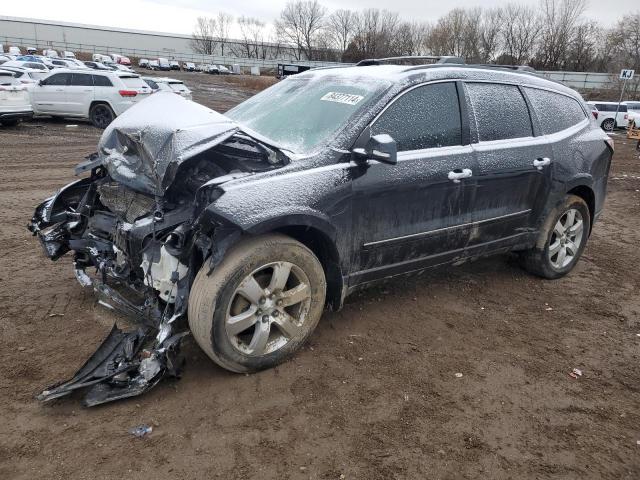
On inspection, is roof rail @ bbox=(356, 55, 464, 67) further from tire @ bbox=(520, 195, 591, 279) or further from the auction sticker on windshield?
tire @ bbox=(520, 195, 591, 279)

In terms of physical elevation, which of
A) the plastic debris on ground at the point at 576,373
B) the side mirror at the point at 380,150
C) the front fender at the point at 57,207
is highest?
the side mirror at the point at 380,150

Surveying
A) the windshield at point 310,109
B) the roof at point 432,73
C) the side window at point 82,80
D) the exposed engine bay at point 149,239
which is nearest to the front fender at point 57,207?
the exposed engine bay at point 149,239

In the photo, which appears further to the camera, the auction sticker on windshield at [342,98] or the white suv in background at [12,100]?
the white suv in background at [12,100]

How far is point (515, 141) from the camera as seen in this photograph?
4211 millimetres

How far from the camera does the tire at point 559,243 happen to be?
471cm

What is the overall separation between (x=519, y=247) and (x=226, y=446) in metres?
3.18

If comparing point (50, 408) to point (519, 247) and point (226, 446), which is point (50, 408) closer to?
point (226, 446)

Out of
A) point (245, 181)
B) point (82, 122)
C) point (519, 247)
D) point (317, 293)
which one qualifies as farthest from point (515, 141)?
point (82, 122)

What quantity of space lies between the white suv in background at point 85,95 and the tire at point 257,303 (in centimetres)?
1376

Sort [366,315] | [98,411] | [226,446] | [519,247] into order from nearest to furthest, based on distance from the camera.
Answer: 1. [226,446]
2. [98,411]
3. [366,315]
4. [519,247]

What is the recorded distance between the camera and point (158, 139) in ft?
10.3

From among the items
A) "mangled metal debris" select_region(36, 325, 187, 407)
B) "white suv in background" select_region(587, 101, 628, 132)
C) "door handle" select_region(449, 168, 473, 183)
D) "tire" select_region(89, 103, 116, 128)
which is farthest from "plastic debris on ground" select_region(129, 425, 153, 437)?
"white suv in background" select_region(587, 101, 628, 132)

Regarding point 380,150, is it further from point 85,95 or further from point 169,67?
point 169,67

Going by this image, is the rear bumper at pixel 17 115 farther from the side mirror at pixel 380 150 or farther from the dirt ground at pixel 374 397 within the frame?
the side mirror at pixel 380 150
